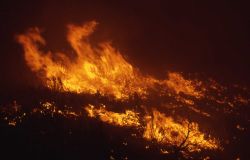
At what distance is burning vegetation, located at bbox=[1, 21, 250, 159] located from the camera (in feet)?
56.3

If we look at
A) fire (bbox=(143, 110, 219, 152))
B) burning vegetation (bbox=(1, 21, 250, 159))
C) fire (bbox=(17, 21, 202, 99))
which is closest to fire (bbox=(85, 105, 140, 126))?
burning vegetation (bbox=(1, 21, 250, 159))

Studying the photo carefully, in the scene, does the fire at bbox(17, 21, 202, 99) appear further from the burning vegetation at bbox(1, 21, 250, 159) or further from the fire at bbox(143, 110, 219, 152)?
the fire at bbox(143, 110, 219, 152)

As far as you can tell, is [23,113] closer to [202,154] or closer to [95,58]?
[95,58]

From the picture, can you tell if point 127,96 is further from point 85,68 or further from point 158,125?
point 85,68

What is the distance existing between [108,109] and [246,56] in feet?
24.5

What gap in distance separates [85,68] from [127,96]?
2.00m

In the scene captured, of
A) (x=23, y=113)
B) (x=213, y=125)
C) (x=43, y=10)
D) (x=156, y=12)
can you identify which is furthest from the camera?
(x=156, y=12)

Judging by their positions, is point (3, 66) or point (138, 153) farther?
point (138, 153)

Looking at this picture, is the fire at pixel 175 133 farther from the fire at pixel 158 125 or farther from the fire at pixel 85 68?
the fire at pixel 85 68

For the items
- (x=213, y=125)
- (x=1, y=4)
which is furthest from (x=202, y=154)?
(x=1, y=4)

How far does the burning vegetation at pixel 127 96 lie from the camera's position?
56.3 ft

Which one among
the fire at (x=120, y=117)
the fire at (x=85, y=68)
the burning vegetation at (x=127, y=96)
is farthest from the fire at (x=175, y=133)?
the fire at (x=85, y=68)

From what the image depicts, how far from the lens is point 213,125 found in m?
19.4

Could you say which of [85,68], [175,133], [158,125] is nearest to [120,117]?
[158,125]
